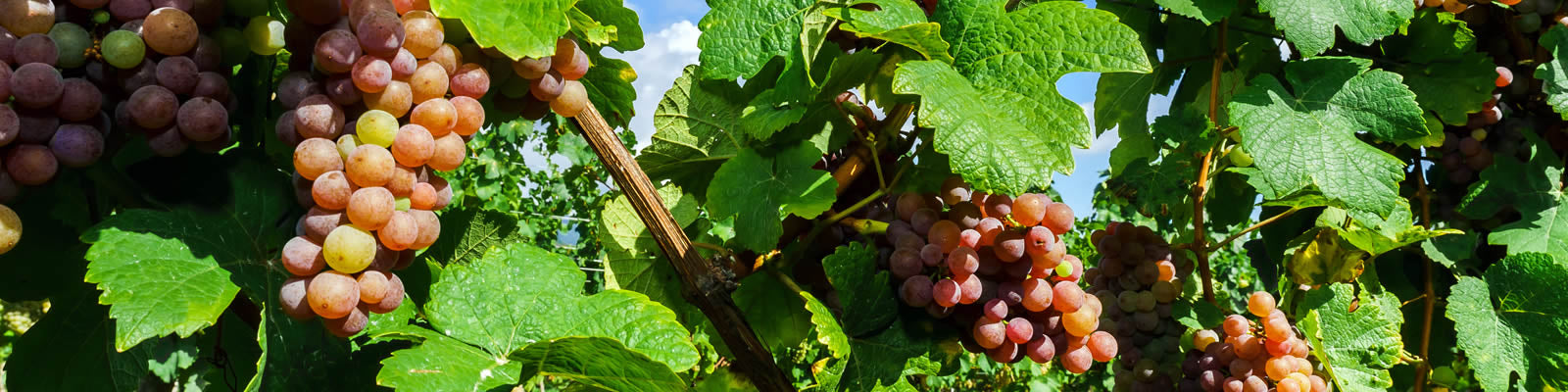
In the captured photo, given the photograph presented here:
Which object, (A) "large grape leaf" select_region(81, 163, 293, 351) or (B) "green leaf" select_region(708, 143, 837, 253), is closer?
(A) "large grape leaf" select_region(81, 163, 293, 351)

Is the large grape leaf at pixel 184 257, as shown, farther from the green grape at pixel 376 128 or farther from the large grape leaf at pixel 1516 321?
the large grape leaf at pixel 1516 321

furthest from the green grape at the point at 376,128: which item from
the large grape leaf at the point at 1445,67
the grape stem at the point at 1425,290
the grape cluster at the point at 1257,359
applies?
the grape stem at the point at 1425,290

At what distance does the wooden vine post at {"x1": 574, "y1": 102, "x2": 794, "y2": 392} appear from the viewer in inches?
39.3

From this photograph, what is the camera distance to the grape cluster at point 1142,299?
58.7 inches

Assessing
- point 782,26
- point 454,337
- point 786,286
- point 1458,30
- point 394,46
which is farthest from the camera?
point 1458,30

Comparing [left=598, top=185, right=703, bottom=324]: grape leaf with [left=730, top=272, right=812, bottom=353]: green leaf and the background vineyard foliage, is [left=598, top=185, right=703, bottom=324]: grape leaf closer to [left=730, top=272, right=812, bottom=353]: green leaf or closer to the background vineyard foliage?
the background vineyard foliage

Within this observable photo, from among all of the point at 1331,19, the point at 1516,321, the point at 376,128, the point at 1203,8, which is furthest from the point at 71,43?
the point at 1516,321

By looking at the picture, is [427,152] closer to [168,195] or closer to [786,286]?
[168,195]

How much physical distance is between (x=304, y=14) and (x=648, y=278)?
71 centimetres

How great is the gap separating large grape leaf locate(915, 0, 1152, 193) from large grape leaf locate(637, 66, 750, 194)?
1.16 feet

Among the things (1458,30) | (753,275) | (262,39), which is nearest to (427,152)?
(262,39)

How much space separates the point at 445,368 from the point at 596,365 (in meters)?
0.13

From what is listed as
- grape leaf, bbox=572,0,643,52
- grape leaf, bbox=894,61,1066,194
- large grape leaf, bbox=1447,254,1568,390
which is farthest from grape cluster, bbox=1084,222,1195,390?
grape leaf, bbox=572,0,643,52

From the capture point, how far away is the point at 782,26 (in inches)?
41.5
